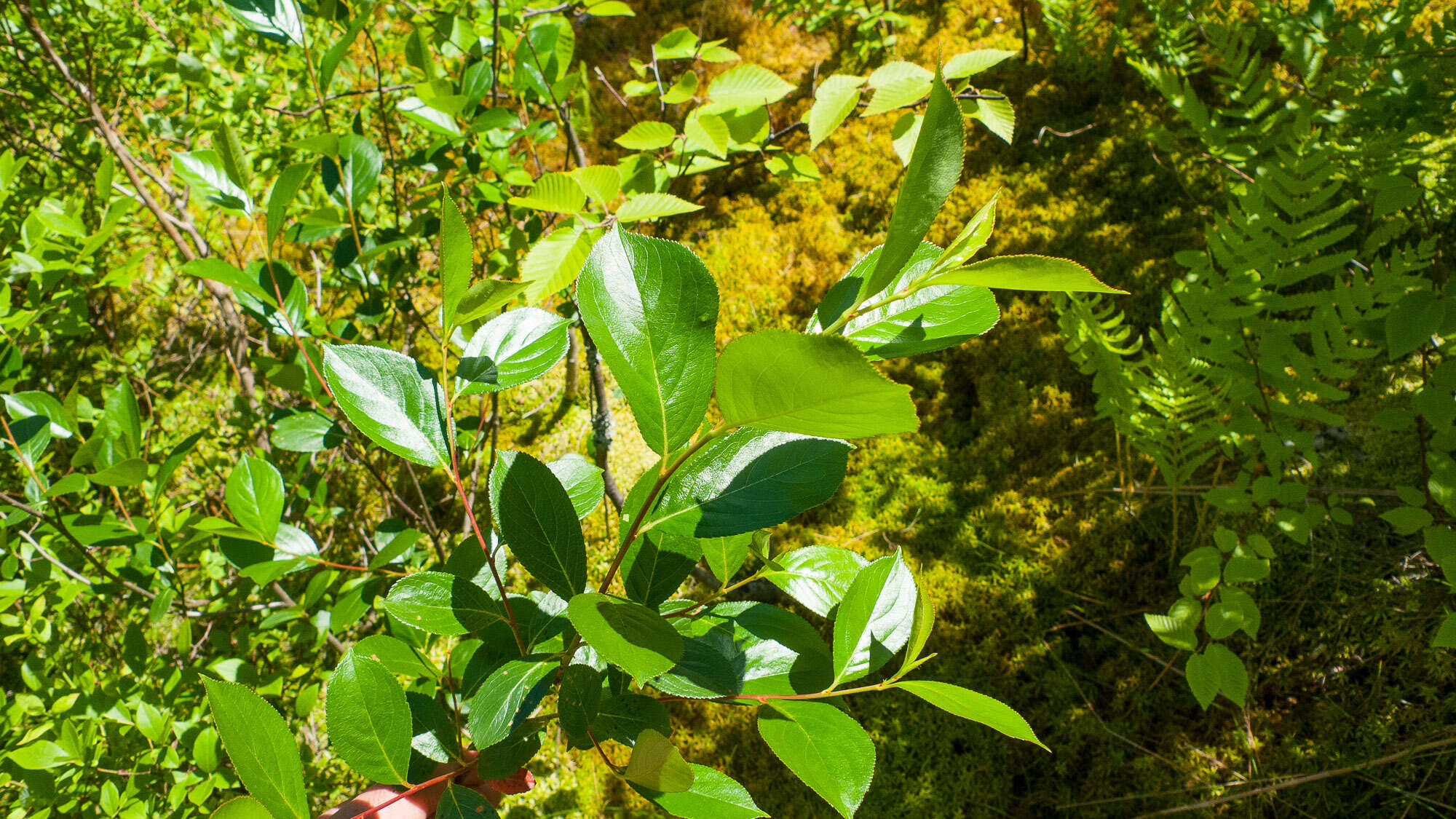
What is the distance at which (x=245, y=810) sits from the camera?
38cm

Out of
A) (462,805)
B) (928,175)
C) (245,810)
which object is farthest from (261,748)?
(928,175)

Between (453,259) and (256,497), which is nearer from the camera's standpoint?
(453,259)

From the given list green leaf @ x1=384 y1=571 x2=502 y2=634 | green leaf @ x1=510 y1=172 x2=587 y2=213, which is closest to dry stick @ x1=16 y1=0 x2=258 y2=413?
green leaf @ x1=510 y1=172 x2=587 y2=213

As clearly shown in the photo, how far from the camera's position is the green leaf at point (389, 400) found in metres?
0.52

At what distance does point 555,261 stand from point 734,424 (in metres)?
0.54

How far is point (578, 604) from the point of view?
412 millimetres

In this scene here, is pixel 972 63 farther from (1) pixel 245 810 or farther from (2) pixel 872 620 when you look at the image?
(1) pixel 245 810

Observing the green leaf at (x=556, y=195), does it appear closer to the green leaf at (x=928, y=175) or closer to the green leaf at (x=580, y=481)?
the green leaf at (x=580, y=481)

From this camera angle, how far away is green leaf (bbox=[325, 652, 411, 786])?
18.9 inches

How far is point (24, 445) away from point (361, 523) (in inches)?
55.6

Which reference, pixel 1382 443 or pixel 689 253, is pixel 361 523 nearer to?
pixel 689 253

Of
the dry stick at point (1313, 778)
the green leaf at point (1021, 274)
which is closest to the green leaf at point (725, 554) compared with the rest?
the green leaf at point (1021, 274)

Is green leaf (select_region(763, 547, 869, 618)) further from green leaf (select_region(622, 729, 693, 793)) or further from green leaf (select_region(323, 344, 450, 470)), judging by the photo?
green leaf (select_region(323, 344, 450, 470))

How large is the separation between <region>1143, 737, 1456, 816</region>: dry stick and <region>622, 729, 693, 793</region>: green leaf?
1.76m
